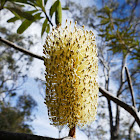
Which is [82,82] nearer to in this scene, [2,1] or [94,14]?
[2,1]

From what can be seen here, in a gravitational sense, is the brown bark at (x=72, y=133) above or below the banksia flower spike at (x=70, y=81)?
below

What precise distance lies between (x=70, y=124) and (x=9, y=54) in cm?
657

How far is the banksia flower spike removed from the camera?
0.44 m

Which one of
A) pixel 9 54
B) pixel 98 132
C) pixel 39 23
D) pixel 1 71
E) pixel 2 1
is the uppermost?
pixel 39 23

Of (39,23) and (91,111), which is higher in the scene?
(39,23)

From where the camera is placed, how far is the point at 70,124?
0.44m

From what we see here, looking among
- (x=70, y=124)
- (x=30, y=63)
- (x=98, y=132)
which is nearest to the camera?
(x=70, y=124)

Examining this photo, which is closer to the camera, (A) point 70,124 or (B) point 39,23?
(A) point 70,124

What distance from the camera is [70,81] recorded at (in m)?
0.44

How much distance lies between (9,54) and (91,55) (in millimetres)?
6520

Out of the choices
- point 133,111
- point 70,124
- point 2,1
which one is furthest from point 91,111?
point 2,1

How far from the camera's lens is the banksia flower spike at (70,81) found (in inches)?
17.3

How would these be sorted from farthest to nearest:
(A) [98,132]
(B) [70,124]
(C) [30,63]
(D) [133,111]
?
(C) [30,63], (A) [98,132], (D) [133,111], (B) [70,124]

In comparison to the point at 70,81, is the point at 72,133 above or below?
below
